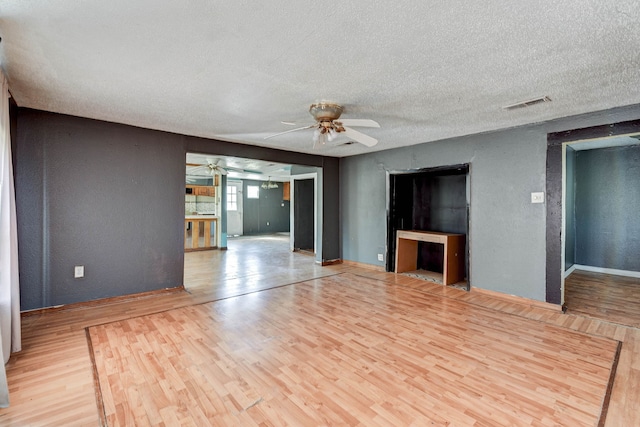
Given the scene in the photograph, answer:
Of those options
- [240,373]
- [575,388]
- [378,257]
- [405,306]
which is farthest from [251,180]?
[575,388]

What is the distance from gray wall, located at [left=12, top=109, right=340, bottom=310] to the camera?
3256 mm

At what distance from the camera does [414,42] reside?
1.85 metres

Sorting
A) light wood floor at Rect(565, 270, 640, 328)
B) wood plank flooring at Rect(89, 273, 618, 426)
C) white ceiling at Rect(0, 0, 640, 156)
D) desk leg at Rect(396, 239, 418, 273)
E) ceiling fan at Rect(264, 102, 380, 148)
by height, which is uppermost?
white ceiling at Rect(0, 0, 640, 156)

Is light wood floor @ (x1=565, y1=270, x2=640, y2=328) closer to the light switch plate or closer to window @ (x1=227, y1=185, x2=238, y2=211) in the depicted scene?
the light switch plate

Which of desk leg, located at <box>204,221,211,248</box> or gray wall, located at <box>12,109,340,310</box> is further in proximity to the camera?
desk leg, located at <box>204,221,211,248</box>

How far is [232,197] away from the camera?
Answer: 11.9m

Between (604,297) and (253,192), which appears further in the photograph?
(253,192)

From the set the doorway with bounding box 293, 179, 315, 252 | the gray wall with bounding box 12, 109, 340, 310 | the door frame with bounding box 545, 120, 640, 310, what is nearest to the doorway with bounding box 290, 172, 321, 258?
the doorway with bounding box 293, 179, 315, 252

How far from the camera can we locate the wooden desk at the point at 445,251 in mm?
4684

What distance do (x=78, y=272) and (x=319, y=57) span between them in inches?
146

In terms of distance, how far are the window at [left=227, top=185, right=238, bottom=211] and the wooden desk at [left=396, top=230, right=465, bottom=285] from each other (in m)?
8.17

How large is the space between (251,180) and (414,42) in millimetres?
11092

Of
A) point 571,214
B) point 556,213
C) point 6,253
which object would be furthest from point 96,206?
point 571,214

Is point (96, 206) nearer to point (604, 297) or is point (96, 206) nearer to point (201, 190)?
point (604, 297)
